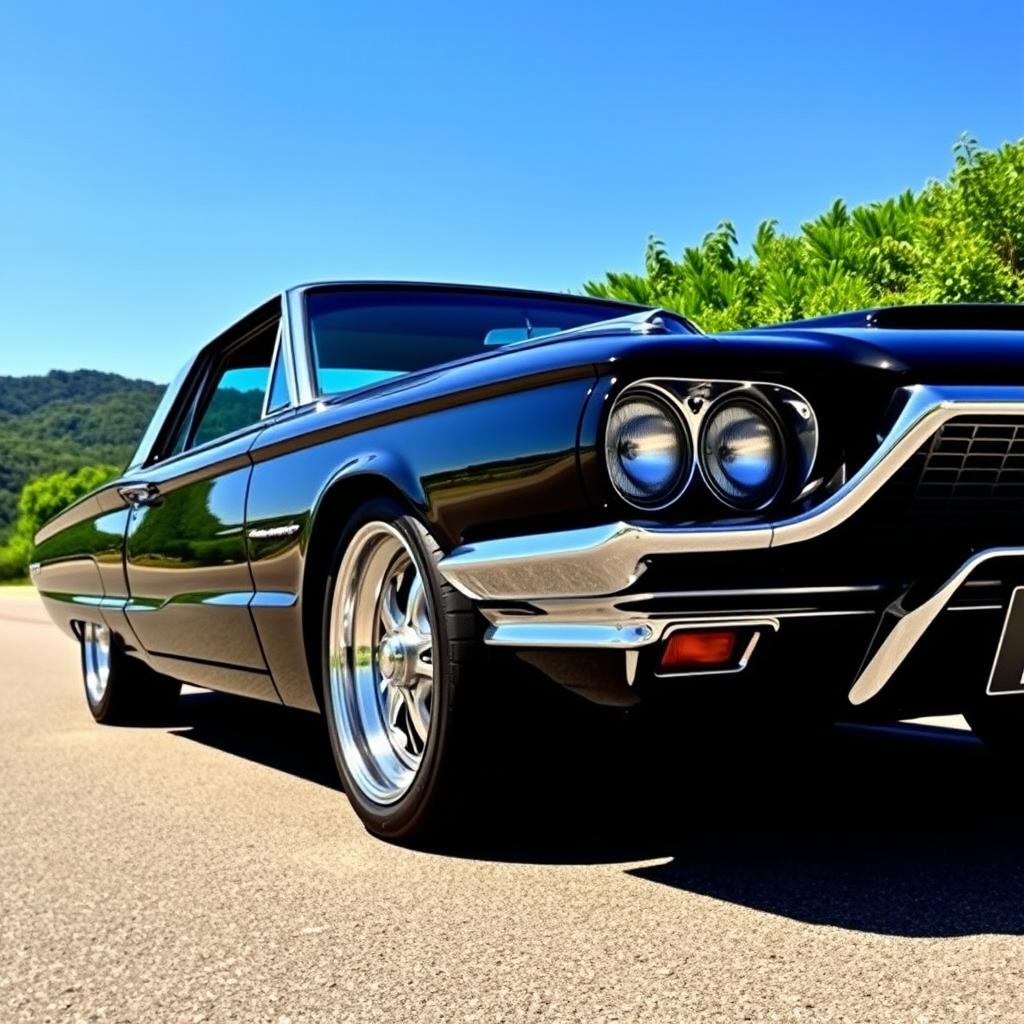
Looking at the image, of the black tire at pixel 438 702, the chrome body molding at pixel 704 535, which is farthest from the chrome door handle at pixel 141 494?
the chrome body molding at pixel 704 535

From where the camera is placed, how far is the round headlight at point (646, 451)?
2.48 meters

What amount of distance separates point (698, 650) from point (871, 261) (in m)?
13.7

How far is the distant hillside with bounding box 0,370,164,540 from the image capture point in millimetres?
99938

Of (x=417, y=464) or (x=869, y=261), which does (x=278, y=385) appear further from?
(x=869, y=261)

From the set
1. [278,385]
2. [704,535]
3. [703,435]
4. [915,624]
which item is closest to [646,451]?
[703,435]

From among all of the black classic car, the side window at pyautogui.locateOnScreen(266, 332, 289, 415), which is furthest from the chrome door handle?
A: the black classic car

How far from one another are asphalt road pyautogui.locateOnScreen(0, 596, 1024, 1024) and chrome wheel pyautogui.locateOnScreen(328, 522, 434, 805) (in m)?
0.19

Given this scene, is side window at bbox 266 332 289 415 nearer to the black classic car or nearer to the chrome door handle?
the chrome door handle

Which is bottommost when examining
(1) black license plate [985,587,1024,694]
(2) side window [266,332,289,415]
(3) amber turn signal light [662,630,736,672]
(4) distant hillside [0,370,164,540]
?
(1) black license plate [985,587,1024,694]

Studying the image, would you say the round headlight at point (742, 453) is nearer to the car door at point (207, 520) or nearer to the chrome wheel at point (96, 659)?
the car door at point (207, 520)

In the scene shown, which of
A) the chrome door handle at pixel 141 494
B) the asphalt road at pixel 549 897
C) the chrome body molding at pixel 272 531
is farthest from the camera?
the chrome door handle at pixel 141 494

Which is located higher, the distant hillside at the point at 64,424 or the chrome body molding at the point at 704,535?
the distant hillside at the point at 64,424

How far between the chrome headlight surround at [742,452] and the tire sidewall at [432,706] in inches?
25.6

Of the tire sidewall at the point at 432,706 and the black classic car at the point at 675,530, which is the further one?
the tire sidewall at the point at 432,706
